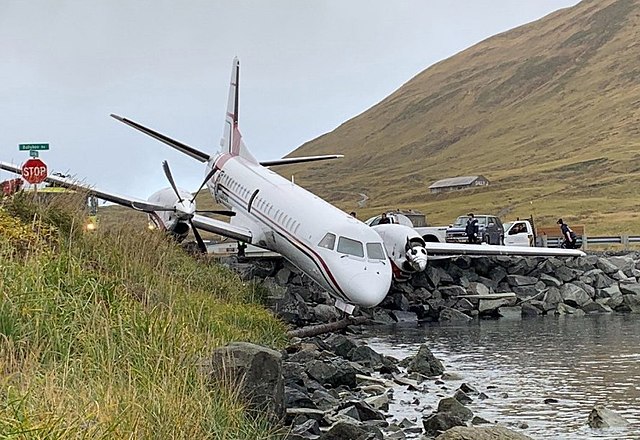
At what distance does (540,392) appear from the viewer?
17344mm

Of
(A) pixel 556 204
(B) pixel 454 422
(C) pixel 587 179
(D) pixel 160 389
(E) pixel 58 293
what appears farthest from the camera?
(C) pixel 587 179

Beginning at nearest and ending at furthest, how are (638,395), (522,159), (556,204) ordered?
(638,395) < (556,204) < (522,159)

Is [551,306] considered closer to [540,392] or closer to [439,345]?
[439,345]

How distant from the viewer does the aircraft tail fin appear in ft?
130

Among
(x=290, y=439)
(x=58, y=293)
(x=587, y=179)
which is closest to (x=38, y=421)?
(x=58, y=293)

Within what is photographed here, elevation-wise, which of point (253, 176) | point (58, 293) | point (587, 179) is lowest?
point (58, 293)

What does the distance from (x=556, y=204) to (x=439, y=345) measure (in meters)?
74.4

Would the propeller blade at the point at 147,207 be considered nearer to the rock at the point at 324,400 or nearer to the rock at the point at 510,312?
the rock at the point at 510,312

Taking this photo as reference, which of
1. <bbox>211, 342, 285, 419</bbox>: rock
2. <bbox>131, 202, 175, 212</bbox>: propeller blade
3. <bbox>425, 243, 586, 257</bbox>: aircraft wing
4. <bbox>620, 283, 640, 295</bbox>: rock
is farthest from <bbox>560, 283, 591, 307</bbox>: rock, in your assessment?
<bbox>211, 342, 285, 419</bbox>: rock

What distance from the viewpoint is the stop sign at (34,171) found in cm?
1855

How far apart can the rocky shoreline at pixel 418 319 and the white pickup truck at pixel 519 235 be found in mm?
4835

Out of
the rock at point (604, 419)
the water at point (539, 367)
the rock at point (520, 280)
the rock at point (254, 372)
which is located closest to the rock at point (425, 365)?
the water at point (539, 367)

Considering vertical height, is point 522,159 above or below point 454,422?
above

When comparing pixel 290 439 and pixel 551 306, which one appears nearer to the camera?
pixel 290 439
